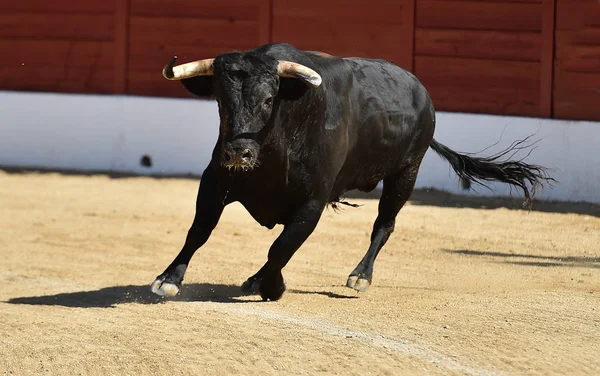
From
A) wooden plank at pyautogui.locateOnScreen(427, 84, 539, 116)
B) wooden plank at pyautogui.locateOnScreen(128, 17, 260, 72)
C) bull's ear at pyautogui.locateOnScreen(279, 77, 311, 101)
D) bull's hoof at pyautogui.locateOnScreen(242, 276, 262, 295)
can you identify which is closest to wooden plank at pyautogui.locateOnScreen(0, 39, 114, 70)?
wooden plank at pyautogui.locateOnScreen(128, 17, 260, 72)

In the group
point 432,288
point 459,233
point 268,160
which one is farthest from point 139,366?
point 459,233

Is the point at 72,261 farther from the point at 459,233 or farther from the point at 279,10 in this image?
the point at 279,10

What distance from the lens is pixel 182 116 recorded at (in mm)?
13367

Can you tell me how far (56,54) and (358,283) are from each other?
8.26 metres

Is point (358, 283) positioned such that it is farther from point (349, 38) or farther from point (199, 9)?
point (199, 9)

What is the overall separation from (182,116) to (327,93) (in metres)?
6.84

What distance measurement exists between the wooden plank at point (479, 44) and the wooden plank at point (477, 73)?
0.22 ft

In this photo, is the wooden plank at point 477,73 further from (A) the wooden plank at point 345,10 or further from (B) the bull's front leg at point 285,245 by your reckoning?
(B) the bull's front leg at point 285,245

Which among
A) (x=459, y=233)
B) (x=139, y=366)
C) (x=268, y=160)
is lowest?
(x=459, y=233)

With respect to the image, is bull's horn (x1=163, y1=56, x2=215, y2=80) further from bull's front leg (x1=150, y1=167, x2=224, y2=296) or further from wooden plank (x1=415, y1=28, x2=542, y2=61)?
wooden plank (x1=415, y1=28, x2=542, y2=61)

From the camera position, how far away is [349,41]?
13.2m

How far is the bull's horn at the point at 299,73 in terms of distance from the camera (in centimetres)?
623

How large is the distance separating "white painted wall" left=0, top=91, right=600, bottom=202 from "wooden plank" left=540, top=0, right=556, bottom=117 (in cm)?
34

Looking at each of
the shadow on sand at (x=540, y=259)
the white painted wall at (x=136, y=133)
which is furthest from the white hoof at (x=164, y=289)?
the white painted wall at (x=136, y=133)
